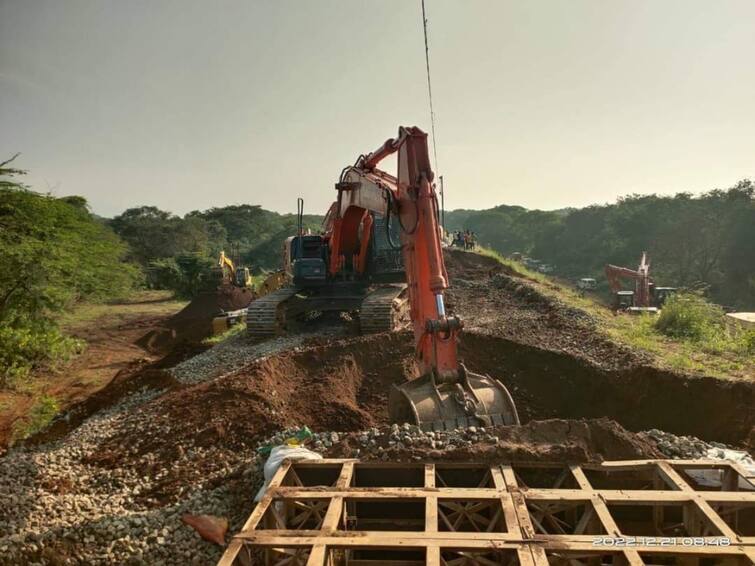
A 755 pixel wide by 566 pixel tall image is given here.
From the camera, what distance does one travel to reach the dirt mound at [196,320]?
17688 millimetres

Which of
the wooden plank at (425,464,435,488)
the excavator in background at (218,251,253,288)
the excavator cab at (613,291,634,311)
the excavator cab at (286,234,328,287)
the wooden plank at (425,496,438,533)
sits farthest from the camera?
the excavator in background at (218,251,253,288)

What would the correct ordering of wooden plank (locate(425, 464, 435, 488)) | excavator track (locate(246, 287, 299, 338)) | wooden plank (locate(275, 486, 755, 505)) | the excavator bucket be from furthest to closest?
1. excavator track (locate(246, 287, 299, 338))
2. the excavator bucket
3. wooden plank (locate(425, 464, 435, 488))
4. wooden plank (locate(275, 486, 755, 505))

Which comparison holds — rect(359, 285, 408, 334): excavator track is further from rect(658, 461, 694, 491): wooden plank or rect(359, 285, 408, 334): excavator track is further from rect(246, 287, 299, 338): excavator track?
rect(658, 461, 694, 491): wooden plank

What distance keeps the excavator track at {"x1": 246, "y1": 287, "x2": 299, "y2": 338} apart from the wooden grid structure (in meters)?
7.23

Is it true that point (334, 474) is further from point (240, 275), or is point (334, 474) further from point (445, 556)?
point (240, 275)

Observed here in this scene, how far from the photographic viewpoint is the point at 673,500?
3.55m

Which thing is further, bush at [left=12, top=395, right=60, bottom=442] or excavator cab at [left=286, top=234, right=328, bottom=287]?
excavator cab at [left=286, top=234, right=328, bottom=287]

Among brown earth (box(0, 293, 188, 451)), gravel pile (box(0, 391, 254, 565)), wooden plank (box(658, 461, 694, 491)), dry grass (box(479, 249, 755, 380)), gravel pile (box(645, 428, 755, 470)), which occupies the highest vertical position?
wooden plank (box(658, 461, 694, 491))

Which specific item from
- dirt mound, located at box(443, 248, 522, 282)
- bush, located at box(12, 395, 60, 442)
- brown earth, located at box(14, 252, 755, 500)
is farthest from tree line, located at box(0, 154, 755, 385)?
dirt mound, located at box(443, 248, 522, 282)

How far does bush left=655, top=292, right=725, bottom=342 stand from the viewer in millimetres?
10531

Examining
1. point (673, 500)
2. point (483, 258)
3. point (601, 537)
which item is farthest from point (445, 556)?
point (483, 258)

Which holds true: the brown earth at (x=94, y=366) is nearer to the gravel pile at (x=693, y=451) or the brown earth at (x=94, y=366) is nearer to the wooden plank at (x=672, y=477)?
the wooden plank at (x=672, y=477)

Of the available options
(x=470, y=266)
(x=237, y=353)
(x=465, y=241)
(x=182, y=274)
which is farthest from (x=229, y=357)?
(x=182, y=274)

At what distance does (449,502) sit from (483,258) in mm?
23201
